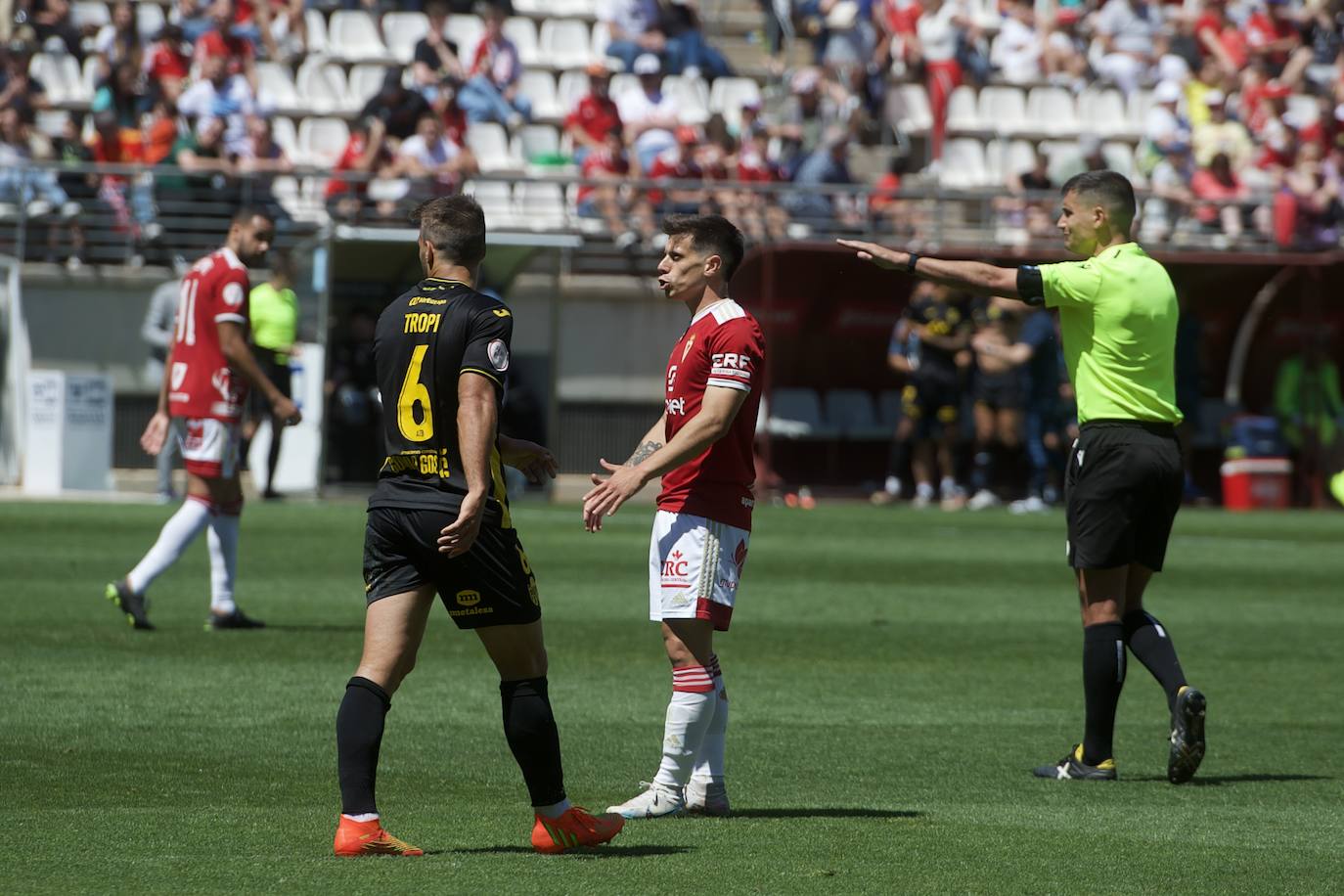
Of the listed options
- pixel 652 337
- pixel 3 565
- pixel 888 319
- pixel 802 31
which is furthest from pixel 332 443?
pixel 802 31

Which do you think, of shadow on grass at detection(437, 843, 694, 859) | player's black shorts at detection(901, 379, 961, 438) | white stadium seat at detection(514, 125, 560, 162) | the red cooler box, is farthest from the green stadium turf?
white stadium seat at detection(514, 125, 560, 162)

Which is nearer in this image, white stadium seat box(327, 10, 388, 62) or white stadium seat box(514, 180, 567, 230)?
white stadium seat box(514, 180, 567, 230)

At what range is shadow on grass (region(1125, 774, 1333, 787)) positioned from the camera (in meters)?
7.19

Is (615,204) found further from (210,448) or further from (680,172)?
(210,448)

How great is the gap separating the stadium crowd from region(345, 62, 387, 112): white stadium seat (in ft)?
0.12

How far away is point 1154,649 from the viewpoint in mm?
7430

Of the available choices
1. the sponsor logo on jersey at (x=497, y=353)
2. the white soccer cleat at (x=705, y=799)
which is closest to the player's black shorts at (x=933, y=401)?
the white soccer cleat at (x=705, y=799)

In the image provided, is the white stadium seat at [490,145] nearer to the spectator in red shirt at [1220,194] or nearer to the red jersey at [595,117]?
the red jersey at [595,117]

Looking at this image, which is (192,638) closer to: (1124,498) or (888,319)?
(1124,498)

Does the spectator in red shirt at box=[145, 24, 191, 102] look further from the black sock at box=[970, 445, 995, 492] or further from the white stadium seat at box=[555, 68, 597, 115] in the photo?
the black sock at box=[970, 445, 995, 492]

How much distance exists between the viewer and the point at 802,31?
29844mm

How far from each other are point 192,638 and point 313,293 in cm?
1143

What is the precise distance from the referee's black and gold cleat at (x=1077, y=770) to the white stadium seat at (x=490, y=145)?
1927 cm

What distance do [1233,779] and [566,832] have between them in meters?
2.90
